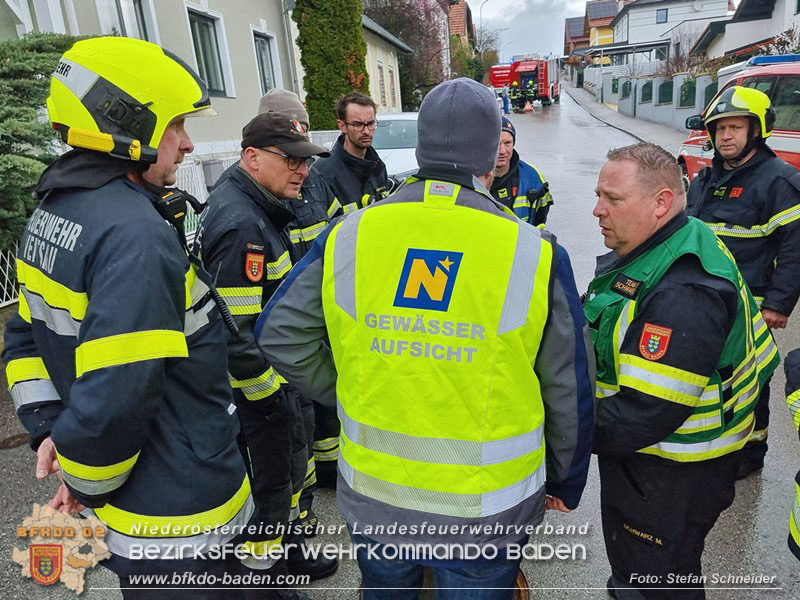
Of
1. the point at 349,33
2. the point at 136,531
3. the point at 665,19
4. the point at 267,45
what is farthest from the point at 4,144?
the point at 665,19

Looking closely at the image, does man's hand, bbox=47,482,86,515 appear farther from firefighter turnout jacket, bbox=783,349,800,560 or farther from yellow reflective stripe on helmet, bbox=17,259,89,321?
firefighter turnout jacket, bbox=783,349,800,560

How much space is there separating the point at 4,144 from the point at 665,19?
6191 cm

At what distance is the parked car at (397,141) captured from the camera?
877 cm

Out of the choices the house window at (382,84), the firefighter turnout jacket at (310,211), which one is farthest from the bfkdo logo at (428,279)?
the house window at (382,84)

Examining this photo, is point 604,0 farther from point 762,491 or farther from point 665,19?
point 762,491

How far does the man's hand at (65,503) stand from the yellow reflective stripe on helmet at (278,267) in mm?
1135

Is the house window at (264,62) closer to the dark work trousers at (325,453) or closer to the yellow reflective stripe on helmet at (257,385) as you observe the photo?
the dark work trousers at (325,453)

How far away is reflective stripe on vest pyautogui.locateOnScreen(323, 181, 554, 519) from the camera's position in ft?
4.61

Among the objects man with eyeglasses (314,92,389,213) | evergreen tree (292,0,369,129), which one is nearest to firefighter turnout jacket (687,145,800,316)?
man with eyeglasses (314,92,389,213)

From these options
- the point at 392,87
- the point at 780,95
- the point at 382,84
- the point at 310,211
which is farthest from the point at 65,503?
the point at 392,87

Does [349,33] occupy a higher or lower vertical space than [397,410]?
higher

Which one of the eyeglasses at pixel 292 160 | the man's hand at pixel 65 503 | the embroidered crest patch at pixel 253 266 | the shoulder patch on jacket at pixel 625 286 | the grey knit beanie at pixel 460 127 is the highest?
the grey knit beanie at pixel 460 127

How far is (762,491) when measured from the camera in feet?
10.3

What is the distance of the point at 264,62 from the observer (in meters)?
12.8
